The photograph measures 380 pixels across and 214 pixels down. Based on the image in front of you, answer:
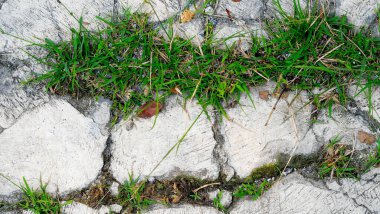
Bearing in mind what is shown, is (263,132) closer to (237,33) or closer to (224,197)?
(224,197)

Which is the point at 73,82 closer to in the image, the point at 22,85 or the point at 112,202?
the point at 22,85

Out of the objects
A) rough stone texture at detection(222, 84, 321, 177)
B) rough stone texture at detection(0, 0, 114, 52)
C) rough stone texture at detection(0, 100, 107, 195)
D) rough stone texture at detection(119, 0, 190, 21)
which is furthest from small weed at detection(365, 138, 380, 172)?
rough stone texture at detection(0, 0, 114, 52)

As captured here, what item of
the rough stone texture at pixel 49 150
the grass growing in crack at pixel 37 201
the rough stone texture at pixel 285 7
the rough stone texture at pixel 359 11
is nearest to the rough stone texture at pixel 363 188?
the rough stone texture at pixel 359 11

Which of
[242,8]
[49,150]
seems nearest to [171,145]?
[49,150]

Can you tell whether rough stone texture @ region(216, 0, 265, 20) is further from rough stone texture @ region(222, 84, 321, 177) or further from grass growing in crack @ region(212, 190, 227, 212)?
grass growing in crack @ region(212, 190, 227, 212)

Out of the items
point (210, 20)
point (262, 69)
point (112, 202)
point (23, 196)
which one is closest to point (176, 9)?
point (210, 20)
